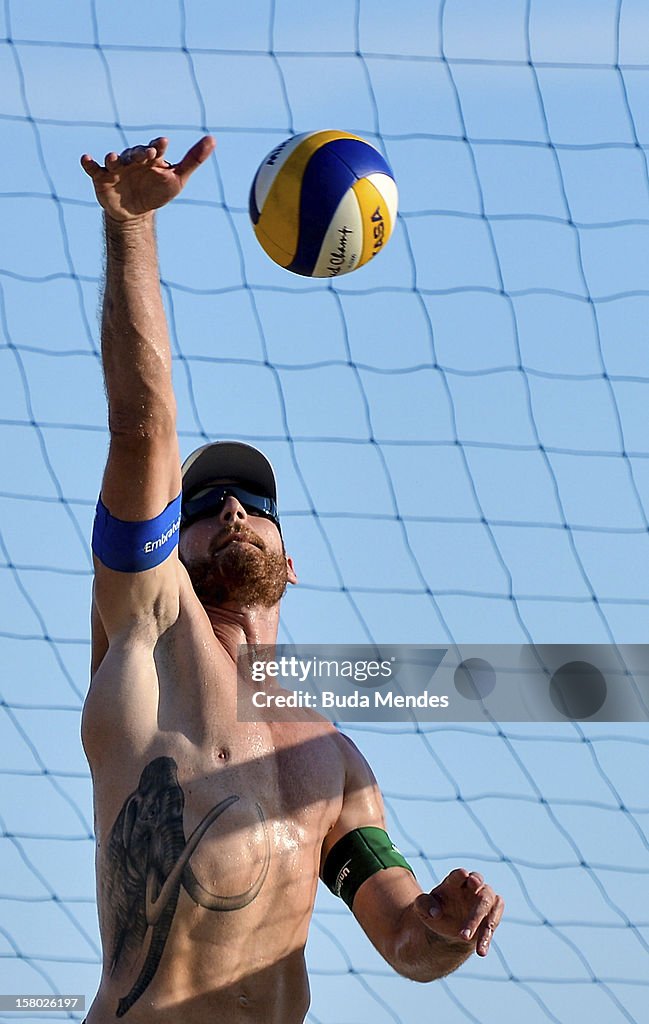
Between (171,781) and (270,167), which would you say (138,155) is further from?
(171,781)

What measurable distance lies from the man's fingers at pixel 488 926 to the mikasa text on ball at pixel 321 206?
1.64 meters

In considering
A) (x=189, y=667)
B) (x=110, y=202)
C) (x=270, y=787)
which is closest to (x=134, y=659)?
(x=189, y=667)

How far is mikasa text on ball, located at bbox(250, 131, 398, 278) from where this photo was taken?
444 centimetres

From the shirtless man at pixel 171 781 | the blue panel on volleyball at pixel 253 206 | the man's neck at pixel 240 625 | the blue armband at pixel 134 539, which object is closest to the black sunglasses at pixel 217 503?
the man's neck at pixel 240 625

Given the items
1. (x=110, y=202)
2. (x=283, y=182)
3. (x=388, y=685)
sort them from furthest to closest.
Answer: (x=388, y=685)
(x=283, y=182)
(x=110, y=202)

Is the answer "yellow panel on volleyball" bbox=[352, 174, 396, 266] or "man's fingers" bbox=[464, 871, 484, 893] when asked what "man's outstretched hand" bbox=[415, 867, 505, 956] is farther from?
"yellow panel on volleyball" bbox=[352, 174, 396, 266]

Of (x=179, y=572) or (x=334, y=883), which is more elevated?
(x=179, y=572)

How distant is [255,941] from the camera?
160 inches

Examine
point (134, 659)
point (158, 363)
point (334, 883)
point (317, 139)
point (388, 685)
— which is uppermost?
point (317, 139)

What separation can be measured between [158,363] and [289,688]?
1.13 meters

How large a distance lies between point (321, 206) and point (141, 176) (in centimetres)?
82

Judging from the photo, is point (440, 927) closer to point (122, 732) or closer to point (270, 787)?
point (270, 787)

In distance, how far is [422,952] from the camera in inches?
166

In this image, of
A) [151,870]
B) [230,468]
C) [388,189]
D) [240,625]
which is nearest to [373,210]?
[388,189]
